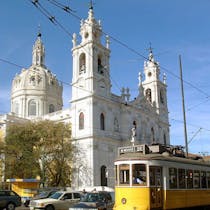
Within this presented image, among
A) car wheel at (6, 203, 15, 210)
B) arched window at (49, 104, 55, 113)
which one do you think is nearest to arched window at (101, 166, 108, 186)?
arched window at (49, 104, 55, 113)

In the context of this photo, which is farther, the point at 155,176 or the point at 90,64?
the point at 90,64

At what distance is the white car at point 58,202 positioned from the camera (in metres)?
21.9

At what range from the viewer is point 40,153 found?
4400cm

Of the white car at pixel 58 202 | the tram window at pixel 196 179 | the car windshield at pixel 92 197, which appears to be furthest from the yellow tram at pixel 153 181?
the white car at pixel 58 202

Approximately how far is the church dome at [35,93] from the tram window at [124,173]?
169ft

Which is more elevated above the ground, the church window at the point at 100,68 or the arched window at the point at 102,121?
the church window at the point at 100,68

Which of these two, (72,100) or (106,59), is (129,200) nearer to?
(72,100)

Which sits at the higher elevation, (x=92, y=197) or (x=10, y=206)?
(x=92, y=197)

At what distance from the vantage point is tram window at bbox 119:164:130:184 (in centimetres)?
1714

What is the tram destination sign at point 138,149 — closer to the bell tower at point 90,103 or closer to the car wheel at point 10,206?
the car wheel at point 10,206

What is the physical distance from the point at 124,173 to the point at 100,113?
34.0 m

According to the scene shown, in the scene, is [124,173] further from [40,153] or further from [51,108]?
[51,108]

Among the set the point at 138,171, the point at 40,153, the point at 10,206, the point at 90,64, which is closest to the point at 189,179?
the point at 138,171

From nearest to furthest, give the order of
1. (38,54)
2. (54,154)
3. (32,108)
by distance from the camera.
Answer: (54,154) → (32,108) → (38,54)
